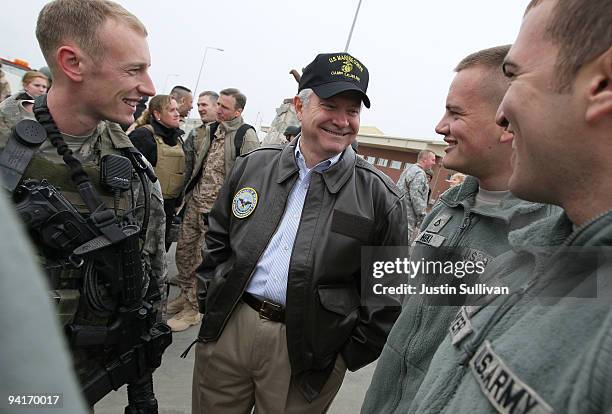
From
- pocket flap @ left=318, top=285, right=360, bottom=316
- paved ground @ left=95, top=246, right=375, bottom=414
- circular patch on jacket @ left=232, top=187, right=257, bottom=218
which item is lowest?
paved ground @ left=95, top=246, right=375, bottom=414

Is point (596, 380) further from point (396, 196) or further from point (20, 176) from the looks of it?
point (20, 176)

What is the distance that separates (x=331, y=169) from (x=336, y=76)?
21.5 inches

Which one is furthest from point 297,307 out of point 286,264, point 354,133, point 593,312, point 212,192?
point 212,192

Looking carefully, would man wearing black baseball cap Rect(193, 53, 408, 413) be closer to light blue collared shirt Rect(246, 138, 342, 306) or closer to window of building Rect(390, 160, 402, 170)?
light blue collared shirt Rect(246, 138, 342, 306)

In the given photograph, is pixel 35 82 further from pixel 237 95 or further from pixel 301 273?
pixel 301 273

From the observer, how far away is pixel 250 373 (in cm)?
205

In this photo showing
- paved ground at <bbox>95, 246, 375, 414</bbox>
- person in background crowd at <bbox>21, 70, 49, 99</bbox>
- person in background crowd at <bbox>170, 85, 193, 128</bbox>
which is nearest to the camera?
paved ground at <bbox>95, 246, 375, 414</bbox>

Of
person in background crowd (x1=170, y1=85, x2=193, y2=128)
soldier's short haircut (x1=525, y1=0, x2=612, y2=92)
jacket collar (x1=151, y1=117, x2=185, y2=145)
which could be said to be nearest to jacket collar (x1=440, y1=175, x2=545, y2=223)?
soldier's short haircut (x1=525, y1=0, x2=612, y2=92)

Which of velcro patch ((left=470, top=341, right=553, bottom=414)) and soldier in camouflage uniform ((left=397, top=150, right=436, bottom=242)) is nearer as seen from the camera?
velcro patch ((left=470, top=341, right=553, bottom=414))

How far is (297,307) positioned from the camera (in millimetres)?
1906

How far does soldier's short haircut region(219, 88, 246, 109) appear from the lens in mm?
4859

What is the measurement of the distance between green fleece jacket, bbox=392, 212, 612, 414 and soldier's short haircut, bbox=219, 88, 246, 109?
14.4 ft

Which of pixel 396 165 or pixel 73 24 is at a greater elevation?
pixel 73 24

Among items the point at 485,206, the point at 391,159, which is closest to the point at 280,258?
the point at 485,206
